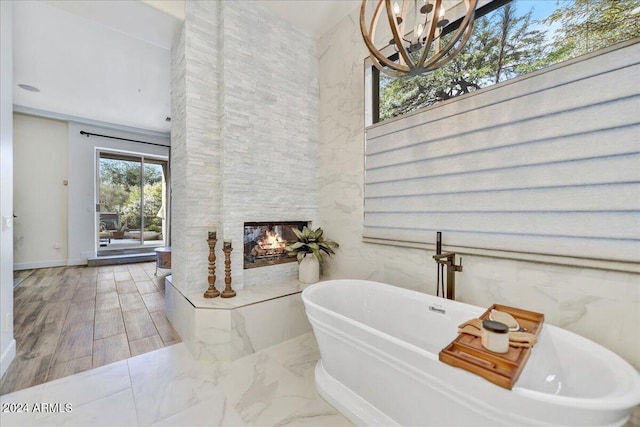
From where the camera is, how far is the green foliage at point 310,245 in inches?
106

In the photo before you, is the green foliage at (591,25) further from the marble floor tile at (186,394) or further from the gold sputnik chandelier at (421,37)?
the marble floor tile at (186,394)

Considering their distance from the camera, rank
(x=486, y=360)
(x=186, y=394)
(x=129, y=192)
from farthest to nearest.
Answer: (x=129, y=192)
(x=186, y=394)
(x=486, y=360)

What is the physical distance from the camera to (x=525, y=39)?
1.75 m

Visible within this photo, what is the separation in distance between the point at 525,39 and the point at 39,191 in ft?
24.1

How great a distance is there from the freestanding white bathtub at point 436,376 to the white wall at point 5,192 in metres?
2.13

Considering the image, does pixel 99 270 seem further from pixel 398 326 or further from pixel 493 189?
pixel 493 189

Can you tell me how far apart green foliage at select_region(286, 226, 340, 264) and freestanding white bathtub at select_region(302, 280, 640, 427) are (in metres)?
0.70

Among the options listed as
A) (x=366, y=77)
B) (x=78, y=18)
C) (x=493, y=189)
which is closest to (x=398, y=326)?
(x=493, y=189)

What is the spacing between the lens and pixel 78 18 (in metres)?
2.56

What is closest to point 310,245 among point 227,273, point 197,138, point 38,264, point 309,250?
point 309,250

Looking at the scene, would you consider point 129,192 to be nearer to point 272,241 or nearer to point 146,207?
point 146,207

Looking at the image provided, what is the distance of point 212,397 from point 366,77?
2.98 metres

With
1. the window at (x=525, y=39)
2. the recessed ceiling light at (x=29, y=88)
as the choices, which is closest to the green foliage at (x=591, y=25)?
the window at (x=525, y=39)

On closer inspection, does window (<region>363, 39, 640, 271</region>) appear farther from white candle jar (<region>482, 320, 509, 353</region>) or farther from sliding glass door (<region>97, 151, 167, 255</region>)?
sliding glass door (<region>97, 151, 167, 255</region>)
